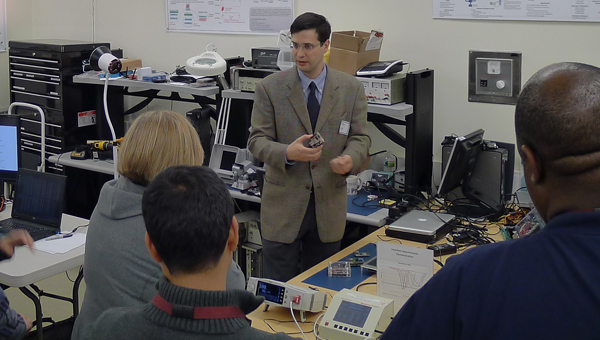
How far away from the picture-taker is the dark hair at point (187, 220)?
3.48 feet

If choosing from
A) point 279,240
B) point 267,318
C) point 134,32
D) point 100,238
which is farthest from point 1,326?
point 134,32

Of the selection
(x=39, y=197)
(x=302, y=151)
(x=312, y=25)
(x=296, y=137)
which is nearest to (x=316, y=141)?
(x=302, y=151)

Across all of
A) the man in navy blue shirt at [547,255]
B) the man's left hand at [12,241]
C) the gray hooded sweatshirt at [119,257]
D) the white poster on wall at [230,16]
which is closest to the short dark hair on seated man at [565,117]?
the man in navy blue shirt at [547,255]

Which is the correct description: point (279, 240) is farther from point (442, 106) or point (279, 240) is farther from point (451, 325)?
point (451, 325)

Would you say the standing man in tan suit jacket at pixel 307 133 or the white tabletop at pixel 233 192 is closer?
the standing man in tan suit jacket at pixel 307 133

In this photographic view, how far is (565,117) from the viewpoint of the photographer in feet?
2.85

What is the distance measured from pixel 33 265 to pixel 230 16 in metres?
2.28

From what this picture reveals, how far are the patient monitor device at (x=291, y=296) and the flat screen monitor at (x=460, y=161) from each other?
3.98 feet

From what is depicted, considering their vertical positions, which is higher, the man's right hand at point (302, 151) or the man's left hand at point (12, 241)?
the man's right hand at point (302, 151)

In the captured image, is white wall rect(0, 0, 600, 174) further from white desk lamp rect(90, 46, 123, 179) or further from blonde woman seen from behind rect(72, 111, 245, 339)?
blonde woman seen from behind rect(72, 111, 245, 339)

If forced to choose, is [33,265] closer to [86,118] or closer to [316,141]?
[316,141]

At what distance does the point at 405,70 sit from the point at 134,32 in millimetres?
2243

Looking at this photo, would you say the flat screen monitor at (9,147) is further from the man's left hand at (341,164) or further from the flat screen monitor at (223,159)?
the man's left hand at (341,164)

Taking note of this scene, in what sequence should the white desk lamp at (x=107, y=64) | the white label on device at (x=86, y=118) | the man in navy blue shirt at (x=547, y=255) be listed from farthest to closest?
the white label on device at (x=86, y=118) < the white desk lamp at (x=107, y=64) < the man in navy blue shirt at (x=547, y=255)
